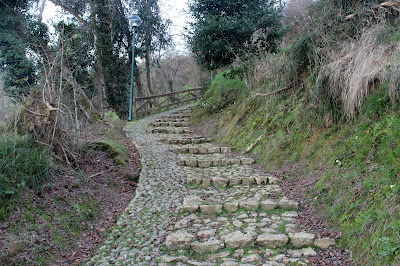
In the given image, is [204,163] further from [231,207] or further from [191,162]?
[231,207]

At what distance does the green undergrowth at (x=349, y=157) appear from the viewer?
3182mm

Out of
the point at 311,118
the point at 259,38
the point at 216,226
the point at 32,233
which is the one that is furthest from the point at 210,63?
the point at 32,233

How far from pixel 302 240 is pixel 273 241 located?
336 mm

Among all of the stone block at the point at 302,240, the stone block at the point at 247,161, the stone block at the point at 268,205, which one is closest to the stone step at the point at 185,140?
the stone block at the point at 247,161

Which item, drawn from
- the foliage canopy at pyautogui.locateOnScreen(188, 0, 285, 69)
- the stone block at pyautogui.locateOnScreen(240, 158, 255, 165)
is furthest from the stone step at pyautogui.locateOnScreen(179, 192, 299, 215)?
the foliage canopy at pyautogui.locateOnScreen(188, 0, 285, 69)

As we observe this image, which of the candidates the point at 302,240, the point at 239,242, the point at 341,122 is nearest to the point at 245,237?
the point at 239,242

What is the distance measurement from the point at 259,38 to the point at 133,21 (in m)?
5.36

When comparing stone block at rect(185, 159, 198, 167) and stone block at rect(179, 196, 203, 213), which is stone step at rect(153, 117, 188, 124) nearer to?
stone block at rect(185, 159, 198, 167)

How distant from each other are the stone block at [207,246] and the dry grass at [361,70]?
3174 mm

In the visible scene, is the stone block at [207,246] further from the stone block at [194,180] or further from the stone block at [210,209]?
the stone block at [194,180]

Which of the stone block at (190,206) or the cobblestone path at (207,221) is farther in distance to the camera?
the stone block at (190,206)

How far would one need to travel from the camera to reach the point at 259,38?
34.5 feet

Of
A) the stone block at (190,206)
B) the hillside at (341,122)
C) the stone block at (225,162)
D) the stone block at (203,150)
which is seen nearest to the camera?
the hillside at (341,122)

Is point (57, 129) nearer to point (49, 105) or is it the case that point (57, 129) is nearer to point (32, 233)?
point (49, 105)
